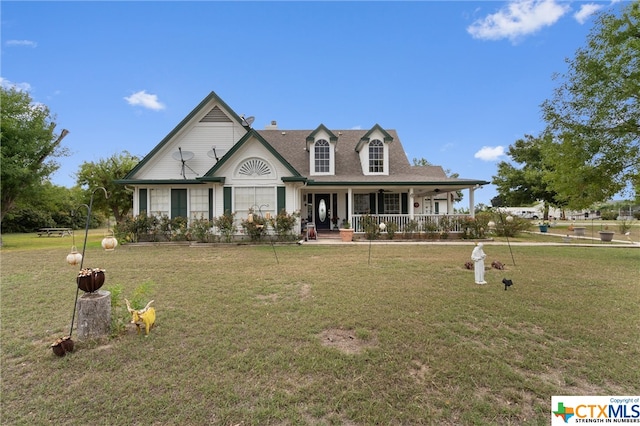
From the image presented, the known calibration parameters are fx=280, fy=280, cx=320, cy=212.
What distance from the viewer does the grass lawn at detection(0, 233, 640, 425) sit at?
250 cm

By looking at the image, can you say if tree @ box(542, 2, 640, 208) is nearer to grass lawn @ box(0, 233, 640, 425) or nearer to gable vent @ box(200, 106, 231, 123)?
grass lawn @ box(0, 233, 640, 425)

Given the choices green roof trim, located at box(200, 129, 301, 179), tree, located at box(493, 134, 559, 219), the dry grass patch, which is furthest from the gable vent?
tree, located at box(493, 134, 559, 219)

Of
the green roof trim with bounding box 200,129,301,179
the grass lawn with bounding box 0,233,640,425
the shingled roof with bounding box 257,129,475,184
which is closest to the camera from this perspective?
the grass lawn with bounding box 0,233,640,425

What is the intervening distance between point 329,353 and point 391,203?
14681 mm

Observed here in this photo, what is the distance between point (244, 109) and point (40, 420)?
680 inches

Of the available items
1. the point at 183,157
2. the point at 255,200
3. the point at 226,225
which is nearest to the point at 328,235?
the point at 255,200

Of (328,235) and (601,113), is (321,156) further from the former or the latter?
(601,113)

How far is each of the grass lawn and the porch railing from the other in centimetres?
805

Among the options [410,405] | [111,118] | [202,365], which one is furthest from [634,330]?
[111,118]

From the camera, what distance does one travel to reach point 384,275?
7.22 metres

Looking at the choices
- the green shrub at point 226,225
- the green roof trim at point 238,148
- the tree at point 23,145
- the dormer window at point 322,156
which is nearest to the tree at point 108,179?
the tree at point 23,145

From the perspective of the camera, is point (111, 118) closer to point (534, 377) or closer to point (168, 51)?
point (168, 51)

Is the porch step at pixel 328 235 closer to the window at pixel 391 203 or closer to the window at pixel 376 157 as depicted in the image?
Result: the window at pixel 391 203

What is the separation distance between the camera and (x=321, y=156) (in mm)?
16891
